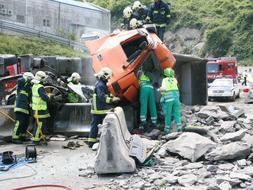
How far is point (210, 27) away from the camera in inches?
2239

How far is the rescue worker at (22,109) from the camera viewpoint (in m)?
9.80

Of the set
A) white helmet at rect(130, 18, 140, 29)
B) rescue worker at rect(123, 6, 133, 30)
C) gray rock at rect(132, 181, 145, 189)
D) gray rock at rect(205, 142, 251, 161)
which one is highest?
rescue worker at rect(123, 6, 133, 30)

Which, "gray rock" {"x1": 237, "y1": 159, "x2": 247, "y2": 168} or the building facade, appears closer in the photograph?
"gray rock" {"x1": 237, "y1": 159, "x2": 247, "y2": 168}

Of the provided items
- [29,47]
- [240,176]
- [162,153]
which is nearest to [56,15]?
[29,47]

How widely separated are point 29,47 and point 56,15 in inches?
462

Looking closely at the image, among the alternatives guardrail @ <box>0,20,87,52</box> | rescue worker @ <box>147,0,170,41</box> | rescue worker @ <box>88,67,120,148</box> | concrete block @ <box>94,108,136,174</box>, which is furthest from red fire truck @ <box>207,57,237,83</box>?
concrete block @ <box>94,108,136,174</box>

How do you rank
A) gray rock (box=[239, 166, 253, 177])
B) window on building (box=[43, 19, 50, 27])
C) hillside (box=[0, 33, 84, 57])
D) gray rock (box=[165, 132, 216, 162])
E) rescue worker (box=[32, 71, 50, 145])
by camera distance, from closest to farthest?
gray rock (box=[239, 166, 253, 177])
gray rock (box=[165, 132, 216, 162])
rescue worker (box=[32, 71, 50, 145])
hillside (box=[0, 33, 84, 57])
window on building (box=[43, 19, 50, 27])

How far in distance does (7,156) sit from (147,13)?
613 centimetres

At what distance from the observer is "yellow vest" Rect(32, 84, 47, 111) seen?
9.50m

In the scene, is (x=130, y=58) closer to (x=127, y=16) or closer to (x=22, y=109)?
(x=127, y=16)

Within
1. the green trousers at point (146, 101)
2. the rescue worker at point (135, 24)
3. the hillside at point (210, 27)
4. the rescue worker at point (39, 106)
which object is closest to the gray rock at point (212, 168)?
the green trousers at point (146, 101)

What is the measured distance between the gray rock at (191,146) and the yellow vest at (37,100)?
10.1 ft

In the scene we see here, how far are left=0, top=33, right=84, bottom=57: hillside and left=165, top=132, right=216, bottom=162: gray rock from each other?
19.8 meters

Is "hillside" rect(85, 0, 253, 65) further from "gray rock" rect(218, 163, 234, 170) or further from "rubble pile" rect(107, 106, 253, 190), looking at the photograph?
"gray rock" rect(218, 163, 234, 170)
